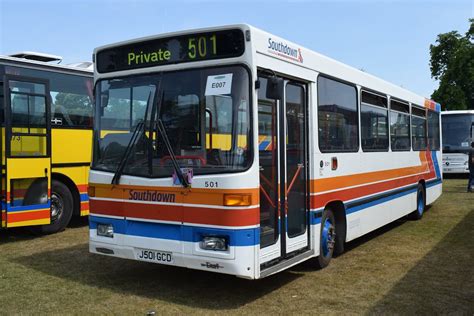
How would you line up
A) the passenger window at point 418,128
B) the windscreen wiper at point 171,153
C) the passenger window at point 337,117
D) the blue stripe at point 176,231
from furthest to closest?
the passenger window at point 418,128 < the passenger window at point 337,117 < the windscreen wiper at point 171,153 < the blue stripe at point 176,231

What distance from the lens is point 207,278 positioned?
21.2 feet

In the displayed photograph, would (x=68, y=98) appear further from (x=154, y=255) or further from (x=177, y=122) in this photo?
(x=154, y=255)

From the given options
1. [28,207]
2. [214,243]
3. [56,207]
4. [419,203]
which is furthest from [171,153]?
[419,203]

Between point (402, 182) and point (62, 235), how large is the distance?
6731 millimetres

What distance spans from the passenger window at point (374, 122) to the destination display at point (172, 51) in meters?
3.56

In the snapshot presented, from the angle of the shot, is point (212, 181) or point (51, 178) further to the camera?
point (51, 178)

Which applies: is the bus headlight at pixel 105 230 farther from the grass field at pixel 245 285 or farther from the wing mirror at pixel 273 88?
the wing mirror at pixel 273 88

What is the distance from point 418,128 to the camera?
11.4 metres

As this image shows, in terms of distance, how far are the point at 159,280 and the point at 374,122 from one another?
4.56 m

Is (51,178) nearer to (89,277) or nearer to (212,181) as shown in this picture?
(89,277)

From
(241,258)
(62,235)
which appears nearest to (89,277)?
(241,258)

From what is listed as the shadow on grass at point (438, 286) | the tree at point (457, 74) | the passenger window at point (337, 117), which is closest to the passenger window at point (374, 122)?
the passenger window at point (337, 117)

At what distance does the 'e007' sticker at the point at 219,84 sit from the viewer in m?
5.20

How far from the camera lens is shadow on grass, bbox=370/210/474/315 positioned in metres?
5.40
